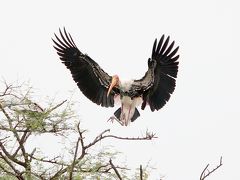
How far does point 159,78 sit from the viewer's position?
7469mm

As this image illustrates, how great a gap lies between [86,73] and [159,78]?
3.85 feet

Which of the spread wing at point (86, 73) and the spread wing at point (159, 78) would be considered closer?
the spread wing at point (159, 78)

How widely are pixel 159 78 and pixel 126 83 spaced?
497 mm

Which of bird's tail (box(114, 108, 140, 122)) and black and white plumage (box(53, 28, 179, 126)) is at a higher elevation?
black and white plumage (box(53, 28, 179, 126))

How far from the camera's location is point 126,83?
7738 millimetres

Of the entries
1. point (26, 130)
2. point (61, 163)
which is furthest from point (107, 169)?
point (26, 130)

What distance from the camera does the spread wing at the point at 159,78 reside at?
7219 millimetres

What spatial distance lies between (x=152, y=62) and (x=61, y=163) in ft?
8.28

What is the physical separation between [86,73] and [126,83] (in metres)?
0.69

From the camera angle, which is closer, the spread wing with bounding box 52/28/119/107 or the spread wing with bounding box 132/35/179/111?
the spread wing with bounding box 132/35/179/111

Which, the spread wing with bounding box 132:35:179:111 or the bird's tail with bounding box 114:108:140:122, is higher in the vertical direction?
the spread wing with bounding box 132:35:179:111

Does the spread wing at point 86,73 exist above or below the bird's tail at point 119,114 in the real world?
above

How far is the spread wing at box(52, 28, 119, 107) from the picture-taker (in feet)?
26.3

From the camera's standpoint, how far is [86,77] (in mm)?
8148
